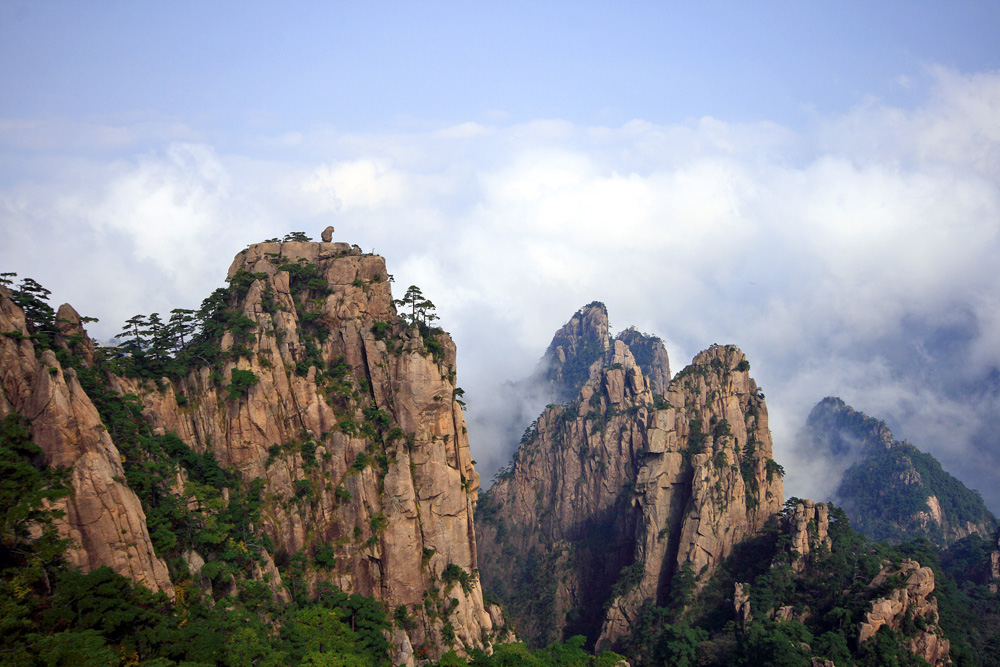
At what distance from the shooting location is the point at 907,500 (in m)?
156

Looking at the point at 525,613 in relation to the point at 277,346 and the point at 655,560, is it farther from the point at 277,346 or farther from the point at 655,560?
the point at 277,346

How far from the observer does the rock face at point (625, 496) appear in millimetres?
94125

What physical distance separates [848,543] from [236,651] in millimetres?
75259

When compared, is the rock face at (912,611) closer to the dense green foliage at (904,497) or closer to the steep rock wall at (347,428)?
the steep rock wall at (347,428)

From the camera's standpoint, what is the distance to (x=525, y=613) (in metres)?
112

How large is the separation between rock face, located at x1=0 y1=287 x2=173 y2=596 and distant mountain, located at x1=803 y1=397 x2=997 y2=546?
15704 cm

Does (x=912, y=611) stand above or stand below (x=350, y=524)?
below

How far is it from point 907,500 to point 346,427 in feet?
481

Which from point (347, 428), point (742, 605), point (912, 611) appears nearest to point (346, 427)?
point (347, 428)

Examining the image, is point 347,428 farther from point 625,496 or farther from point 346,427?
point 625,496

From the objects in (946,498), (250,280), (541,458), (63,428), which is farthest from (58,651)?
(946,498)

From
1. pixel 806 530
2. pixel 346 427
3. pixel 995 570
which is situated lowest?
pixel 995 570

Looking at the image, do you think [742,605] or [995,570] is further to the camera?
[995,570]

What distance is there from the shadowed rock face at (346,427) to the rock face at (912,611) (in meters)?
40.2
